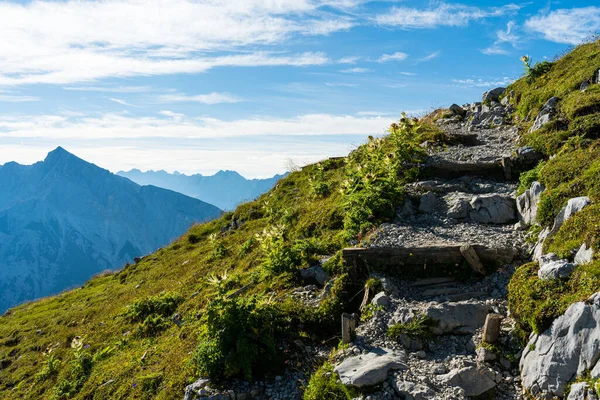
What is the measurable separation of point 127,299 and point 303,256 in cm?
1300

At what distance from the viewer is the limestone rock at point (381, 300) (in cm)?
1138

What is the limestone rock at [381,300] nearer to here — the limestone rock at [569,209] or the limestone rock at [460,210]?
the limestone rock at [569,209]

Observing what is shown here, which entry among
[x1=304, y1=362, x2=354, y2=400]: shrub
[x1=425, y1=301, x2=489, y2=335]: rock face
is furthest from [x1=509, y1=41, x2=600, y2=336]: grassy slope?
[x1=304, y1=362, x2=354, y2=400]: shrub

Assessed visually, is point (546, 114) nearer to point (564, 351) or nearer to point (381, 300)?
point (381, 300)

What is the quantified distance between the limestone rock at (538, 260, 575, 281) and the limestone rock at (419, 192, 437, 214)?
22.0 feet

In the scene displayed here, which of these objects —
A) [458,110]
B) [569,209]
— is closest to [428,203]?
[569,209]

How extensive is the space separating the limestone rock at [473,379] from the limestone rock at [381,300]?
109 inches

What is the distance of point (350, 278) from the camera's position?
12859mm

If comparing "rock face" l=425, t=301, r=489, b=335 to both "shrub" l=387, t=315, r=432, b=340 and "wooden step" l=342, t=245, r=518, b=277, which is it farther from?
"wooden step" l=342, t=245, r=518, b=277

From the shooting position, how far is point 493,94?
108ft

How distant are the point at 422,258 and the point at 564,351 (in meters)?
5.13

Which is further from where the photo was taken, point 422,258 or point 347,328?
point 422,258

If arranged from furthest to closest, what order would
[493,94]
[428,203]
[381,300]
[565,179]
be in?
[493,94], [428,203], [565,179], [381,300]

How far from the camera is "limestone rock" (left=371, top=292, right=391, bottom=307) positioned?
37.3ft
